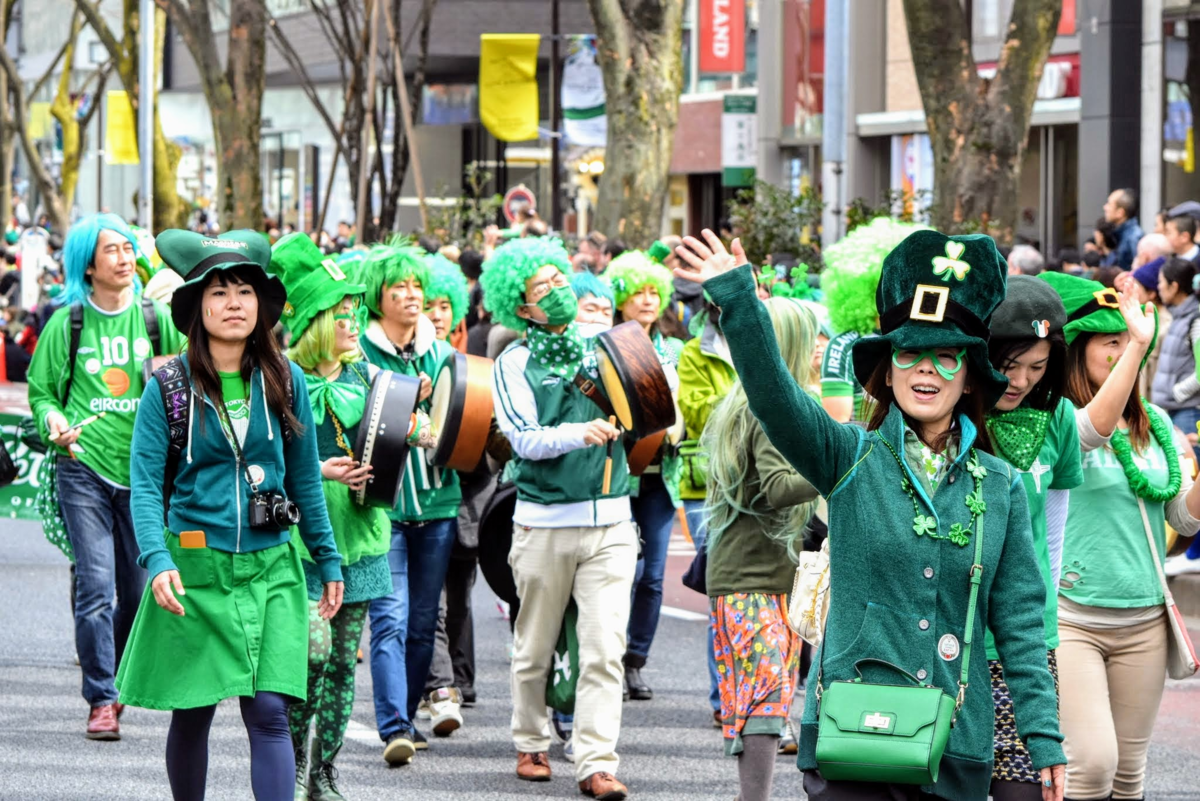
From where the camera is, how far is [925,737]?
3988 millimetres

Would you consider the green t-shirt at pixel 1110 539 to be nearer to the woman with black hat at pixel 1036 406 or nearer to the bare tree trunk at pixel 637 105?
the woman with black hat at pixel 1036 406

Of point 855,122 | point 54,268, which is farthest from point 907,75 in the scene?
point 54,268

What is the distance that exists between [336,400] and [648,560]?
8.73 feet

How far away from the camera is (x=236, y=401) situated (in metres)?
5.56

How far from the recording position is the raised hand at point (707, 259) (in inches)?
160

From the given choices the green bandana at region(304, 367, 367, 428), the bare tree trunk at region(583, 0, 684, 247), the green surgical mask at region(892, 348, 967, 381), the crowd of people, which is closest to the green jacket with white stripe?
the crowd of people

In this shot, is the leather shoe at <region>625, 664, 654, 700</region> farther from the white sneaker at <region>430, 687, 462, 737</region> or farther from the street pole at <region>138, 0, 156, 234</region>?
the street pole at <region>138, 0, 156, 234</region>

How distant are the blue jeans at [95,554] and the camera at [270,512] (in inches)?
96.8

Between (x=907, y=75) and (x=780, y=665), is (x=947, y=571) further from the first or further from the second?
(x=907, y=75)

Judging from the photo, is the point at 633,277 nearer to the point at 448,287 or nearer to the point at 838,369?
the point at 448,287

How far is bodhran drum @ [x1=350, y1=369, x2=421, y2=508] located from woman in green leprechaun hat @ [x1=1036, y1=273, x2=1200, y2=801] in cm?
221

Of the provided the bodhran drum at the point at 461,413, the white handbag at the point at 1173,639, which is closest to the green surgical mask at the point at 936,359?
the white handbag at the point at 1173,639

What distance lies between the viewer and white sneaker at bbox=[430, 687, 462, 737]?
26.2ft

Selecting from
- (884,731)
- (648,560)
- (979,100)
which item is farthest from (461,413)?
(979,100)
